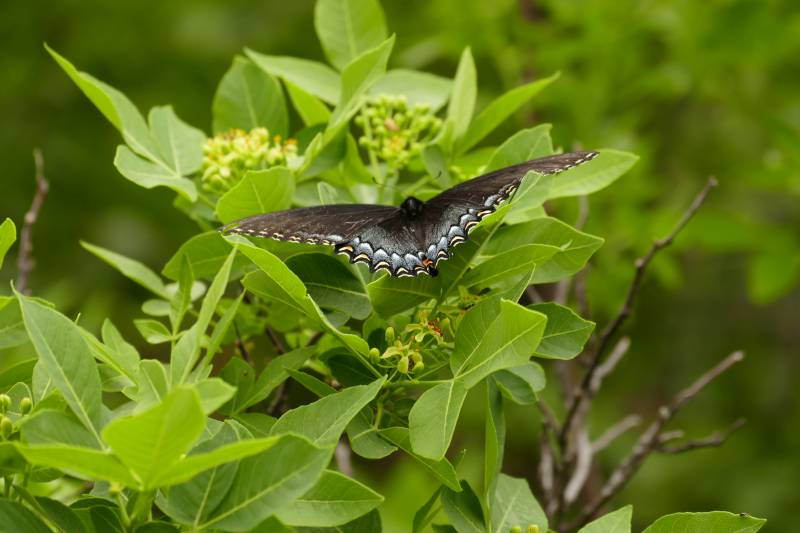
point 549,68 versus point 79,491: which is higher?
point 549,68

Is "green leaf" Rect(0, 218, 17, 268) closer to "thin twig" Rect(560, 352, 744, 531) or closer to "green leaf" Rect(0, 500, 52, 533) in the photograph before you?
"green leaf" Rect(0, 500, 52, 533)

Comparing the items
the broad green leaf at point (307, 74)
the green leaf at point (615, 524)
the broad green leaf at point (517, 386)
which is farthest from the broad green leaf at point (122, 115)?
the green leaf at point (615, 524)

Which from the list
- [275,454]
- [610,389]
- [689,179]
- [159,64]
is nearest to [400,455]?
[610,389]

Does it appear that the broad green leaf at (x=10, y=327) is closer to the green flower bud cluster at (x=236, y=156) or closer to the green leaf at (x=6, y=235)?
the green leaf at (x=6, y=235)

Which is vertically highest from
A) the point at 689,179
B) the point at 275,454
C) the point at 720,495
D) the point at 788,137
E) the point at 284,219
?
the point at 284,219

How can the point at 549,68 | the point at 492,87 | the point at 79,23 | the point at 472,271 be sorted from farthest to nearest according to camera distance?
the point at 79,23, the point at 492,87, the point at 549,68, the point at 472,271

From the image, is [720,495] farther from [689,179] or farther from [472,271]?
[472,271]
